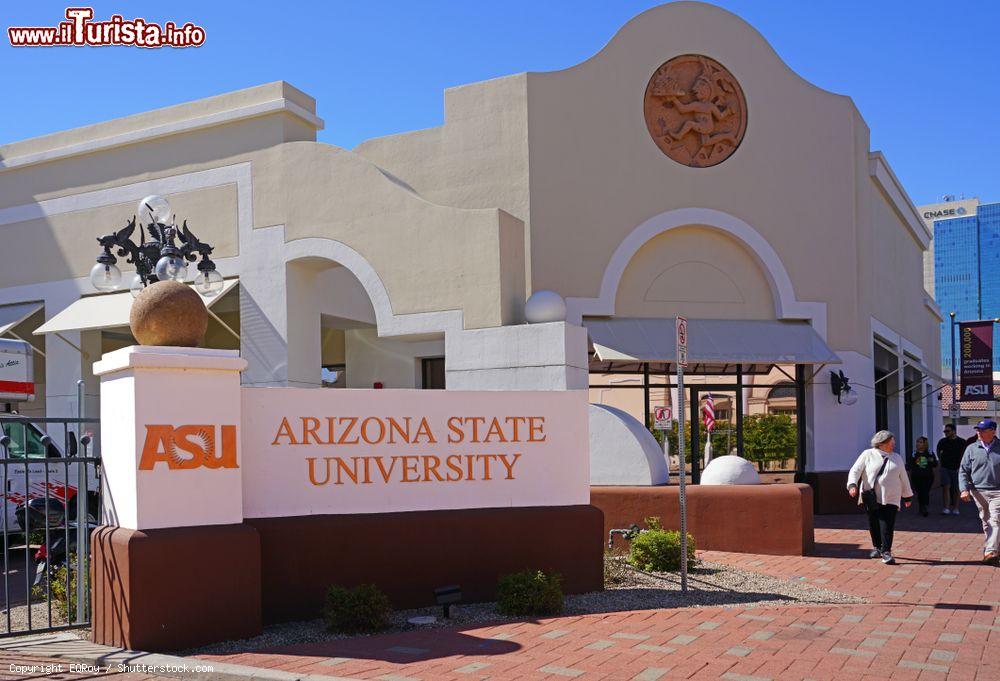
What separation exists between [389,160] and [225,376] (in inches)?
485

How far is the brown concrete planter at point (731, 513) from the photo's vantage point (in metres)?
12.5

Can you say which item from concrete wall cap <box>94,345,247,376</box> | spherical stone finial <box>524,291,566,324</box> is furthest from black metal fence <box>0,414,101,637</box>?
spherical stone finial <box>524,291,566,324</box>

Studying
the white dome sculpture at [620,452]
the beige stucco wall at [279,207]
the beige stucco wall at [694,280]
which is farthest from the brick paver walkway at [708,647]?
the beige stucco wall at [694,280]

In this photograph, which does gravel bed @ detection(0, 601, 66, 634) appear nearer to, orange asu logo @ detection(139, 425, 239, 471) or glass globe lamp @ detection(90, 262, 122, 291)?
orange asu logo @ detection(139, 425, 239, 471)

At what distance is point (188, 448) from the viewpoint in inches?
304

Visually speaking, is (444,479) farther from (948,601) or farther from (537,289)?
(537,289)

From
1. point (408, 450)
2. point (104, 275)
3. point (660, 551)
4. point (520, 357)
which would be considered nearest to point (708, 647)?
point (408, 450)

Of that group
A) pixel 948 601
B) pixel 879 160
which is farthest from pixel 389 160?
pixel 948 601

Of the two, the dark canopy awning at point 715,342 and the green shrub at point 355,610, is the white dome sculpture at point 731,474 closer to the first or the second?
the dark canopy awning at point 715,342

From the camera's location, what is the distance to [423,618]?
8.20 meters

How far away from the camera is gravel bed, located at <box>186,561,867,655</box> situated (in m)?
7.79

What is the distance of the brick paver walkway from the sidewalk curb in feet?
0.55

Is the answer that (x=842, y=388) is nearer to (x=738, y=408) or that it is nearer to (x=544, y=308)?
(x=738, y=408)

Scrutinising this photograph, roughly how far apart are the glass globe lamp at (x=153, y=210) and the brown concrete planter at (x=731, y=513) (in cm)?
678
